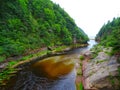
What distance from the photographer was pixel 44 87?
87.7 feet

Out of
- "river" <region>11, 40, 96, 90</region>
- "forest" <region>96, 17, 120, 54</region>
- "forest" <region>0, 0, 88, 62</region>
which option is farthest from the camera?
"forest" <region>0, 0, 88, 62</region>

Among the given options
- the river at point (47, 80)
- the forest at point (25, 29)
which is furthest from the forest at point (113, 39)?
the forest at point (25, 29)

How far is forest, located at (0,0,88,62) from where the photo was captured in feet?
168

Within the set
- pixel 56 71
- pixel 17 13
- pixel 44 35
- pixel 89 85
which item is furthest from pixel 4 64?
pixel 44 35

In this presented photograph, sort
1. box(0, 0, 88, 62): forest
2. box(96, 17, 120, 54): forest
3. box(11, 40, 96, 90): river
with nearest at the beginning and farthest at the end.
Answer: box(11, 40, 96, 90): river, box(96, 17, 120, 54): forest, box(0, 0, 88, 62): forest

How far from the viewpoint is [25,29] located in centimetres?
6812

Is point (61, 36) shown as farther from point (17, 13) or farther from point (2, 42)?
point (2, 42)

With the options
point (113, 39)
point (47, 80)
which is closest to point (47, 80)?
point (47, 80)

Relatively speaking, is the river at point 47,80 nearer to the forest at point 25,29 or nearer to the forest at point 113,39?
the forest at point 113,39

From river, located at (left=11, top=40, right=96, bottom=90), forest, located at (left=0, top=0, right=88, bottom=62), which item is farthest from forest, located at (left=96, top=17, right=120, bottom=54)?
forest, located at (left=0, top=0, right=88, bottom=62)

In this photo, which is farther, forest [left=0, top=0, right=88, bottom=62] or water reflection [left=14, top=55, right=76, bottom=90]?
forest [left=0, top=0, right=88, bottom=62]

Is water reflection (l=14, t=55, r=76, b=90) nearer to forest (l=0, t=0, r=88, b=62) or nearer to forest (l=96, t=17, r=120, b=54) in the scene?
forest (l=96, t=17, r=120, b=54)

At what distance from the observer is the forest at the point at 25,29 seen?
168 ft

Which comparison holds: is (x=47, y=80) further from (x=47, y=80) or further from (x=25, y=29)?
(x=25, y=29)
